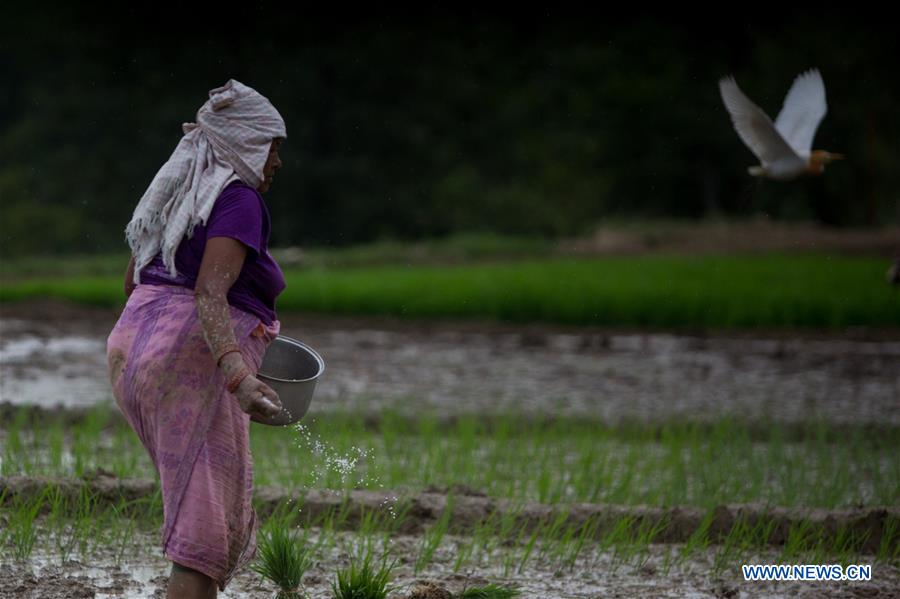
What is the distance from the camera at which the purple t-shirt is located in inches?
106

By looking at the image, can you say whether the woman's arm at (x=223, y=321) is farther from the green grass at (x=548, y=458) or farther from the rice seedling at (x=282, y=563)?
the green grass at (x=548, y=458)

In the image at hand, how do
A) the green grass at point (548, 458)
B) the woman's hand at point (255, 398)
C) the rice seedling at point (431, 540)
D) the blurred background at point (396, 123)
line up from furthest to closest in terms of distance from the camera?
the blurred background at point (396, 123) < the green grass at point (548, 458) < the rice seedling at point (431, 540) < the woman's hand at point (255, 398)

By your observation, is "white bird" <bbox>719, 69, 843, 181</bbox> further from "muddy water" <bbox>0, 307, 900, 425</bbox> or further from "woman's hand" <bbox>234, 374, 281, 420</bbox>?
"woman's hand" <bbox>234, 374, 281, 420</bbox>

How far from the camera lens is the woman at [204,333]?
2658mm

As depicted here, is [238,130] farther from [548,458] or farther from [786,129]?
[786,129]

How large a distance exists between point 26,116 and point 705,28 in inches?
483

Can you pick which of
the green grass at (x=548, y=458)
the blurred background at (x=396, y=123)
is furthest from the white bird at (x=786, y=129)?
the blurred background at (x=396, y=123)

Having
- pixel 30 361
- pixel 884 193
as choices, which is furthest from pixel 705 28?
pixel 30 361

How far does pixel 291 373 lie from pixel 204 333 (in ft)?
1.25

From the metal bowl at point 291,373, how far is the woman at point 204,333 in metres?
0.08

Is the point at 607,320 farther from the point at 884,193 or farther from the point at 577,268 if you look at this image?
the point at 884,193

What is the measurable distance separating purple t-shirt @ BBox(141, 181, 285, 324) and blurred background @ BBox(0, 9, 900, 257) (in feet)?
59.3

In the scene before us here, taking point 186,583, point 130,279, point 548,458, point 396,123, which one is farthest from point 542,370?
point 396,123

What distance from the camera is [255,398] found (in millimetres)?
2607
